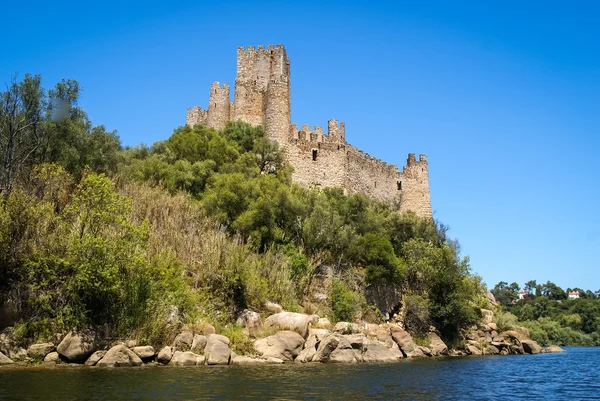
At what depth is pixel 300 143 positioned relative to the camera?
42625mm

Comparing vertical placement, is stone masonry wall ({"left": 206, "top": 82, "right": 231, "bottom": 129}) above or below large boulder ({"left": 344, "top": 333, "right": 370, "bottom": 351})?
above

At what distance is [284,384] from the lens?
14.3 meters

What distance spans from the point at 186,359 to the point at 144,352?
1381mm

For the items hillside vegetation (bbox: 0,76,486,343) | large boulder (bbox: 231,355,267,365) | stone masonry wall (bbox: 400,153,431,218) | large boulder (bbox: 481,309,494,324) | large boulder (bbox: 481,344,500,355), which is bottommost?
large boulder (bbox: 481,344,500,355)

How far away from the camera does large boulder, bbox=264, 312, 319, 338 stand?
2245 cm

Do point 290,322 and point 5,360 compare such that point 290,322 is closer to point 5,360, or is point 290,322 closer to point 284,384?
point 284,384

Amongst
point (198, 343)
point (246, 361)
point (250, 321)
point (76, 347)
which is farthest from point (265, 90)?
point (76, 347)

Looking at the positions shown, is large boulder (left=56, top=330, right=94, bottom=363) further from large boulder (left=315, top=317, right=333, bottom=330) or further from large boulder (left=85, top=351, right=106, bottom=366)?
large boulder (left=315, top=317, right=333, bottom=330)

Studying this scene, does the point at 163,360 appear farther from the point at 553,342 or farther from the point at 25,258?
the point at 553,342

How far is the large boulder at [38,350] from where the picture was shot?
16922 mm

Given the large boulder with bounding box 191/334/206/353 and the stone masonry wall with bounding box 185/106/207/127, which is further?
the stone masonry wall with bounding box 185/106/207/127

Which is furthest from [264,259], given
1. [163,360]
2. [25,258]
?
[25,258]

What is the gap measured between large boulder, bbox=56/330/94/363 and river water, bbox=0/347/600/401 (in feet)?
4.33

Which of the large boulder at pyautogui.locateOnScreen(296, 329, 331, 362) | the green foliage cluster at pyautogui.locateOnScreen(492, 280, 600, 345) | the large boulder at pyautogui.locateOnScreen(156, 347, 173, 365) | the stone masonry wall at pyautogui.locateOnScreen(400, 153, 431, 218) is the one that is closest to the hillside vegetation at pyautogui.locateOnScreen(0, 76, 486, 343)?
the large boulder at pyautogui.locateOnScreen(156, 347, 173, 365)
